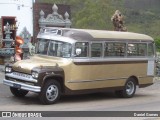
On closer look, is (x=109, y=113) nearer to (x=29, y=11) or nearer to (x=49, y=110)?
(x=49, y=110)

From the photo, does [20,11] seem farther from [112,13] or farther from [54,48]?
[112,13]

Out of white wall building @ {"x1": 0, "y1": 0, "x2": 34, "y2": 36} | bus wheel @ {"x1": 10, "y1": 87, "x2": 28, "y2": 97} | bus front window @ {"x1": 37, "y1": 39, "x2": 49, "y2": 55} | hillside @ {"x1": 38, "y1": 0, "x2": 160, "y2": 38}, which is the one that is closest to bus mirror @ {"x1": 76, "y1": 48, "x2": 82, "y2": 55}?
bus front window @ {"x1": 37, "y1": 39, "x2": 49, "y2": 55}

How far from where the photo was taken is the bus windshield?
14430mm

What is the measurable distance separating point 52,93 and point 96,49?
7.84 ft

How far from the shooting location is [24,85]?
13.6 m

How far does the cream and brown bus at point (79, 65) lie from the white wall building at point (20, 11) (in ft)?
32.3

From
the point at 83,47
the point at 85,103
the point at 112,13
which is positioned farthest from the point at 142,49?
the point at 112,13

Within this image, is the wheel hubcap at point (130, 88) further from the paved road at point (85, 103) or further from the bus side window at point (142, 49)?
the bus side window at point (142, 49)

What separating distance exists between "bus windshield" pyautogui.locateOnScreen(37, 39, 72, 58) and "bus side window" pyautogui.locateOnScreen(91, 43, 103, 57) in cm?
92

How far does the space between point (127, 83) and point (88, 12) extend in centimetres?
3242

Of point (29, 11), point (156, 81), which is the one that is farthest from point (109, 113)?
point (29, 11)

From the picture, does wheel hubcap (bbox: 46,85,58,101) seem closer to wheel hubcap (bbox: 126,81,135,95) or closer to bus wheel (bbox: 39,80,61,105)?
bus wheel (bbox: 39,80,61,105)

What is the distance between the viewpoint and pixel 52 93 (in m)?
13.7

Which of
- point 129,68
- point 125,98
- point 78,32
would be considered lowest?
point 125,98
